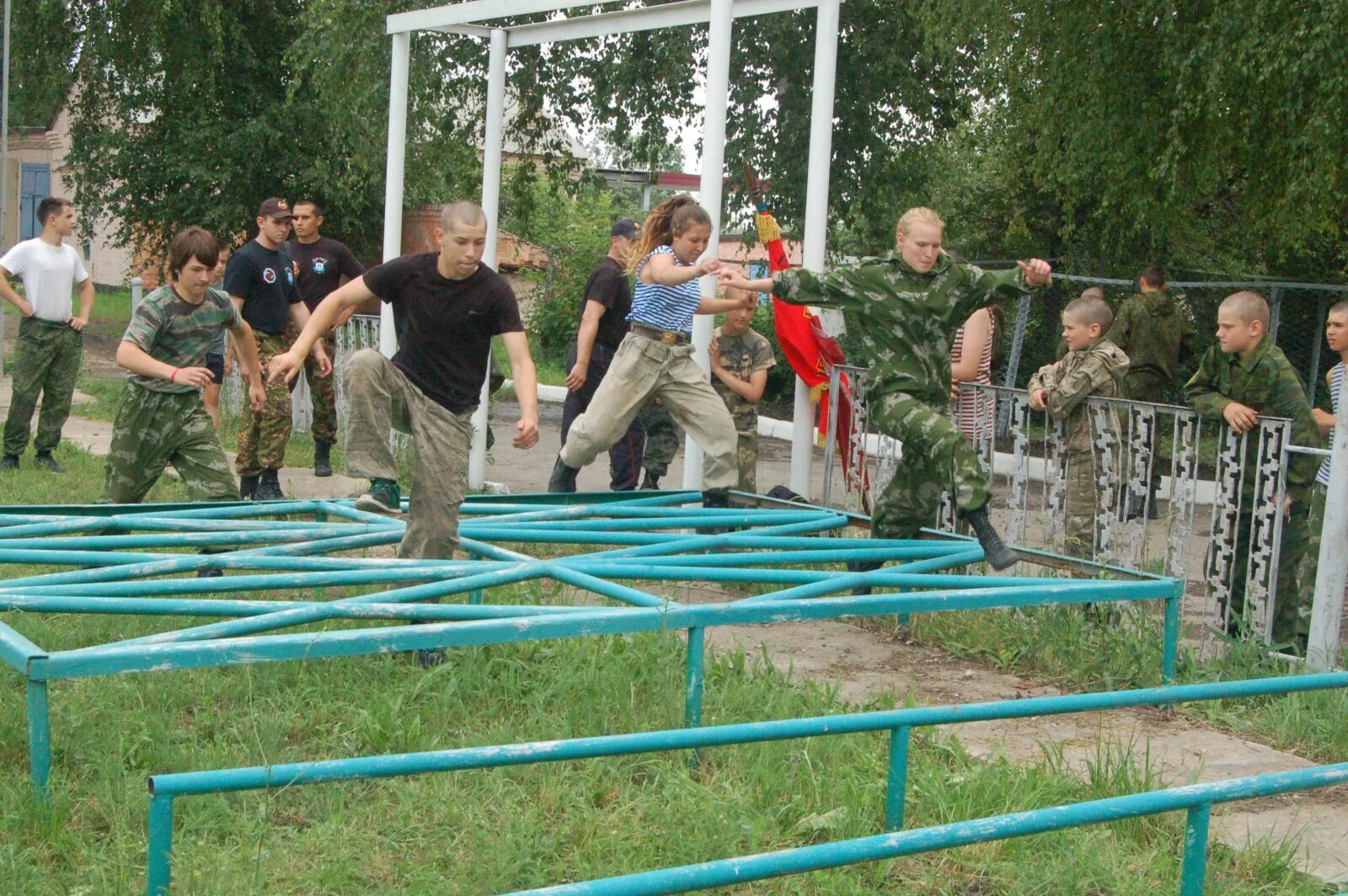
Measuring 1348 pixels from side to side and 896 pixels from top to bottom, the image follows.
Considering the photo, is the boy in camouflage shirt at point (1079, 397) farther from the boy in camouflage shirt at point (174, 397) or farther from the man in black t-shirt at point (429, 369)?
the boy in camouflage shirt at point (174, 397)

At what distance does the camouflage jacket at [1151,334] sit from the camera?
39.4 ft

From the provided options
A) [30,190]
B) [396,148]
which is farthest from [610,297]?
[30,190]

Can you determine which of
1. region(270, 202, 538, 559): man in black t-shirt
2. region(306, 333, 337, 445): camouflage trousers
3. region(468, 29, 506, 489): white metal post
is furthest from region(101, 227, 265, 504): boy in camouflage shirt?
region(468, 29, 506, 489): white metal post

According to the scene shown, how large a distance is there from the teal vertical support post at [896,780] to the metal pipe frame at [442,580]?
34.8 inches

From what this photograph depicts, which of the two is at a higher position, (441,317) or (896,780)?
(441,317)

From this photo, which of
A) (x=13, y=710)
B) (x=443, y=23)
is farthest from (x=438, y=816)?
(x=443, y=23)

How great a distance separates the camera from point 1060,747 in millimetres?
4672

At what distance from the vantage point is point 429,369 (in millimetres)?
5773

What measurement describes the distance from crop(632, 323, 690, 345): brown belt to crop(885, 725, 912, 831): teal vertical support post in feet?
13.2

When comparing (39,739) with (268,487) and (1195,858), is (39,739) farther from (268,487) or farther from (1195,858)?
(268,487)

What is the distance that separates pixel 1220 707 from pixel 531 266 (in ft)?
60.2

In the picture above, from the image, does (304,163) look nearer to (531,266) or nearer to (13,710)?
(531,266)

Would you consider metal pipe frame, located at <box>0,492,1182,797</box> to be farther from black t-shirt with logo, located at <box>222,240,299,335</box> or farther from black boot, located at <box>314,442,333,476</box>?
black boot, located at <box>314,442,333,476</box>

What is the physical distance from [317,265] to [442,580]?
5294 millimetres
